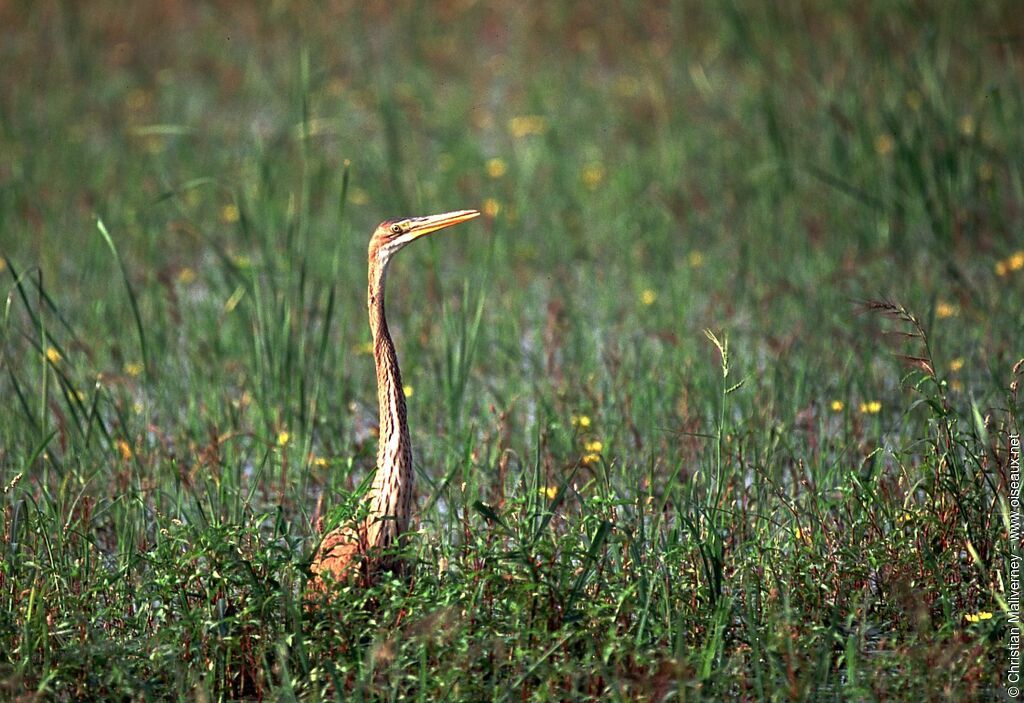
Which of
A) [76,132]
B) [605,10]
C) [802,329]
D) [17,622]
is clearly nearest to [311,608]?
[17,622]

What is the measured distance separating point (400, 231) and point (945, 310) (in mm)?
3288

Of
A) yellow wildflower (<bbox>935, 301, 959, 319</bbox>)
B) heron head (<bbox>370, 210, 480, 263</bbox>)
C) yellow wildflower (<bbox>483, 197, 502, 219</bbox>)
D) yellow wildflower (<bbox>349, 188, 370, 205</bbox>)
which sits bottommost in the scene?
yellow wildflower (<bbox>935, 301, 959, 319</bbox>)

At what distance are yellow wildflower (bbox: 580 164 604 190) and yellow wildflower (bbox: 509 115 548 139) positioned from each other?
84cm

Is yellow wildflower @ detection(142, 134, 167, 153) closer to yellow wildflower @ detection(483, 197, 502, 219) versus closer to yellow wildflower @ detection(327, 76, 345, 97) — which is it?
yellow wildflower @ detection(327, 76, 345, 97)

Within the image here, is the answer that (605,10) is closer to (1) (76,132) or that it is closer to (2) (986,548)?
(1) (76,132)

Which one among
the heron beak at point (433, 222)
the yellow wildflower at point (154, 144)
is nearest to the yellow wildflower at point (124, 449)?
the heron beak at point (433, 222)

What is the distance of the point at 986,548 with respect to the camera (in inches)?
182

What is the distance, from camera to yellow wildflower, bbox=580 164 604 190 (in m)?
9.99

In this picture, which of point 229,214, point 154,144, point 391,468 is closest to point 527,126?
point 229,214

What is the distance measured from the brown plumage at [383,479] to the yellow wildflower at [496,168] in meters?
5.05

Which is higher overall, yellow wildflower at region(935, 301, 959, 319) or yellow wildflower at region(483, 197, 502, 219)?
yellow wildflower at region(483, 197, 502, 219)

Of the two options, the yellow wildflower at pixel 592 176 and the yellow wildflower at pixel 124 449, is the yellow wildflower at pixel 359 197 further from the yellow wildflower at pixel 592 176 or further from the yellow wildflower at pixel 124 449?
the yellow wildflower at pixel 124 449

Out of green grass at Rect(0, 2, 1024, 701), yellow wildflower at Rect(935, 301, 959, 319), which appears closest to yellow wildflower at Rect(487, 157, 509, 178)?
green grass at Rect(0, 2, 1024, 701)

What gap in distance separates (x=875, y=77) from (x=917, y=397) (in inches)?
145
